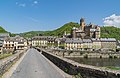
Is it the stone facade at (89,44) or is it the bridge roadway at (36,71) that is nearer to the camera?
the bridge roadway at (36,71)

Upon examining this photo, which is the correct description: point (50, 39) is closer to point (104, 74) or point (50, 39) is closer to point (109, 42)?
point (109, 42)

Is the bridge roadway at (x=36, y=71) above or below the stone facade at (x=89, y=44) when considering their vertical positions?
below

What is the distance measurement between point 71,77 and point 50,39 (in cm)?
18174

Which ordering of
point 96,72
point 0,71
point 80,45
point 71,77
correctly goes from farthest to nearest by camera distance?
1. point 80,45
2. point 0,71
3. point 71,77
4. point 96,72

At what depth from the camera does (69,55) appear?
11456cm

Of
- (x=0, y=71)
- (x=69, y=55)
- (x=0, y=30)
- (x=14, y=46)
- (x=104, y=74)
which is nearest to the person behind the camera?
(x=104, y=74)

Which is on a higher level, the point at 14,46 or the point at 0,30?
the point at 0,30

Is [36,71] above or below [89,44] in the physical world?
below

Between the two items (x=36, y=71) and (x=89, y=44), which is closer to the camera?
(x=36, y=71)

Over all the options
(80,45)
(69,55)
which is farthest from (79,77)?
(80,45)

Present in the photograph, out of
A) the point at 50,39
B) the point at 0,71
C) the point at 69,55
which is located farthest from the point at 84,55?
the point at 0,71

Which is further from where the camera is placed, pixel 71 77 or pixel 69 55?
pixel 69 55

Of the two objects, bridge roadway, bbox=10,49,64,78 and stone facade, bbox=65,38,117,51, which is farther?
stone facade, bbox=65,38,117,51

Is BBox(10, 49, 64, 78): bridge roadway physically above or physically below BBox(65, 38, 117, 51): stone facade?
below
